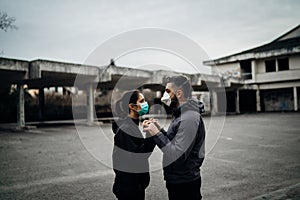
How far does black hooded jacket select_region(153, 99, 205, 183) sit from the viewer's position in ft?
7.88

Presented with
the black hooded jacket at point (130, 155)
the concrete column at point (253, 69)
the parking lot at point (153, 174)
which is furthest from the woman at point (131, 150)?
the concrete column at point (253, 69)

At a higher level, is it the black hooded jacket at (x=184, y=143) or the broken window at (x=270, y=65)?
Answer: the broken window at (x=270, y=65)

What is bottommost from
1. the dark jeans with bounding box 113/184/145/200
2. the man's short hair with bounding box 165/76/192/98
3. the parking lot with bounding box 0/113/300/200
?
the parking lot with bounding box 0/113/300/200

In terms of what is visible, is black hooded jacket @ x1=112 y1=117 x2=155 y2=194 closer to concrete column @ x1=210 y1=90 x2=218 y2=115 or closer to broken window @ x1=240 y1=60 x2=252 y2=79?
concrete column @ x1=210 y1=90 x2=218 y2=115

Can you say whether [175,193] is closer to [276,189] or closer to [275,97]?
[276,189]

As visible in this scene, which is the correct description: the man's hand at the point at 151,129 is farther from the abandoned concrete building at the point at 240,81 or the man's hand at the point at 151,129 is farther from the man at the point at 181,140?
the abandoned concrete building at the point at 240,81

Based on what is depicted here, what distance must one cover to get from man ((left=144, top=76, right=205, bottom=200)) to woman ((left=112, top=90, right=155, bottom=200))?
0.17 metres

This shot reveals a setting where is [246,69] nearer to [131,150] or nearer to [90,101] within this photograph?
[90,101]

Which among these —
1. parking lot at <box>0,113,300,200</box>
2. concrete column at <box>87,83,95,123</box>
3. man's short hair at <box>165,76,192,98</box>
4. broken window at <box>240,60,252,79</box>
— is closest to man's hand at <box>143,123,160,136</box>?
man's short hair at <box>165,76,192,98</box>

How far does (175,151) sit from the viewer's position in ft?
7.80

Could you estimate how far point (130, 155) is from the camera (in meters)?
2.56

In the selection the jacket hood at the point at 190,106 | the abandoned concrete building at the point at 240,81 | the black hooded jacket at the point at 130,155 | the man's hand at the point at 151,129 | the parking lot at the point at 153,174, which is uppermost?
the abandoned concrete building at the point at 240,81

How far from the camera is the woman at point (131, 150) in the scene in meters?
2.57

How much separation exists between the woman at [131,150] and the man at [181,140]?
0.17 metres
